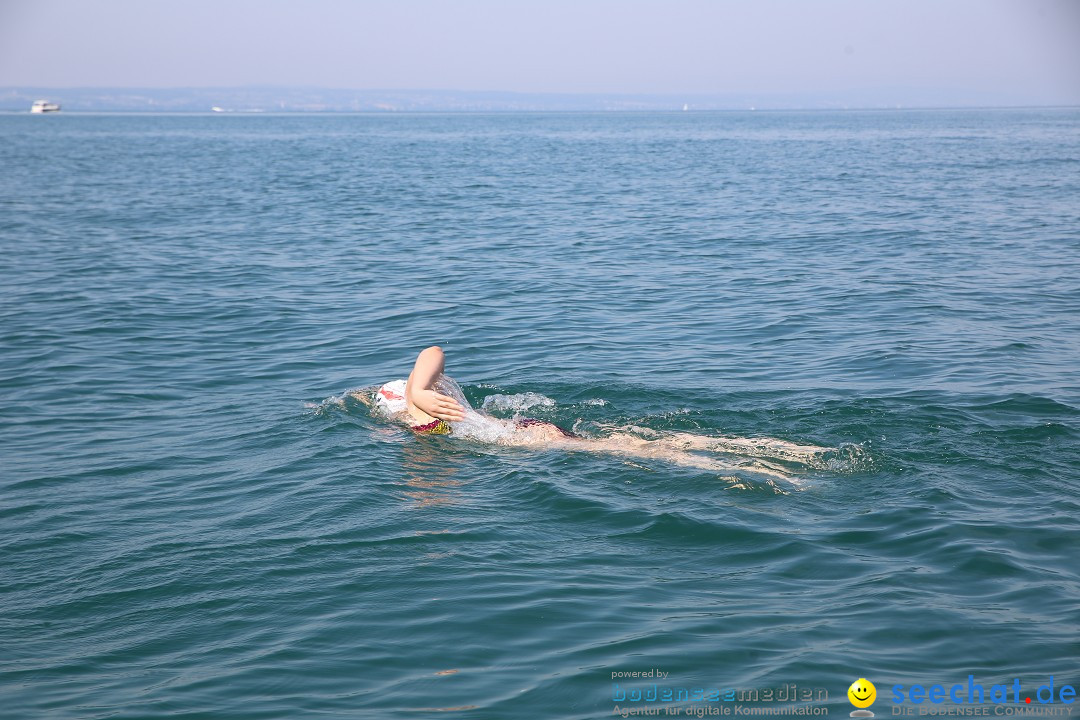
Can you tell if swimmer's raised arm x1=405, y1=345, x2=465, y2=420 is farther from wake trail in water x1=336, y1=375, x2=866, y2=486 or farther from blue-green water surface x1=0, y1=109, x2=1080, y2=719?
blue-green water surface x1=0, y1=109, x2=1080, y2=719

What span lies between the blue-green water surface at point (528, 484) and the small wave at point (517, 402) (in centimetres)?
8

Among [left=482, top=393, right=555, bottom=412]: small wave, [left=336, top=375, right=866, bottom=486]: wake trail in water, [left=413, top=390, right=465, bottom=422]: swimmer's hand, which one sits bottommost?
[left=482, top=393, right=555, bottom=412]: small wave

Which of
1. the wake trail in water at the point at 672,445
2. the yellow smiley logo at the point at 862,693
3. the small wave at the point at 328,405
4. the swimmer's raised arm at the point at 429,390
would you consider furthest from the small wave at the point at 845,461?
the small wave at the point at 328,405

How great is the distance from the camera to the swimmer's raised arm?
8.84m

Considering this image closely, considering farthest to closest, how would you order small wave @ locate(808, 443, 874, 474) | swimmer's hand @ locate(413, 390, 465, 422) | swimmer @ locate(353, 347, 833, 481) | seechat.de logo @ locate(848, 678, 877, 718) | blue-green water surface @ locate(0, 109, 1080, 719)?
1. swimmer's hand @ locate(413, 390, 465, 422)
2. swimmer @ locate(353, 347, 833, 481)
3. small wave @ locate(808, 443, 874, 474)
4. blue-green water surface @ locate(0, 109, 1080, 719)
5. seechat.de logo @ locate(848, 678, 877, 718)

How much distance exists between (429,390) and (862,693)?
5163 millimetres

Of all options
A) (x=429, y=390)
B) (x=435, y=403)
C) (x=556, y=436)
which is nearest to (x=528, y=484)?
(x=556, y=436)

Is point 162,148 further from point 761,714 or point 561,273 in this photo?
point 761,714

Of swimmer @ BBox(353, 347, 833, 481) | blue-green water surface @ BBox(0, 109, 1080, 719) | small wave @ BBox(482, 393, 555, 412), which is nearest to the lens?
blue-green water surface @ BBox(0, 109, 1080, 719)

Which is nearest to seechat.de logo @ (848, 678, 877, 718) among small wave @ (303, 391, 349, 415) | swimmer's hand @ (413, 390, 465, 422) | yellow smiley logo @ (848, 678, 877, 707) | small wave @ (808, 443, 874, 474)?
yellow smiley logo @ (848, 678, 877, 707)

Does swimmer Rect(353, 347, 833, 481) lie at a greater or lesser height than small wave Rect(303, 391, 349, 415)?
greater

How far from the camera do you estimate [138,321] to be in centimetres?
1545

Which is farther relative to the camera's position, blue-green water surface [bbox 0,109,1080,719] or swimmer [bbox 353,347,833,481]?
swimmer [bbox 353,347,833,481]

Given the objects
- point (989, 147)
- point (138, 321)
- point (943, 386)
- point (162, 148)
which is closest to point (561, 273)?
point (138, 321)
